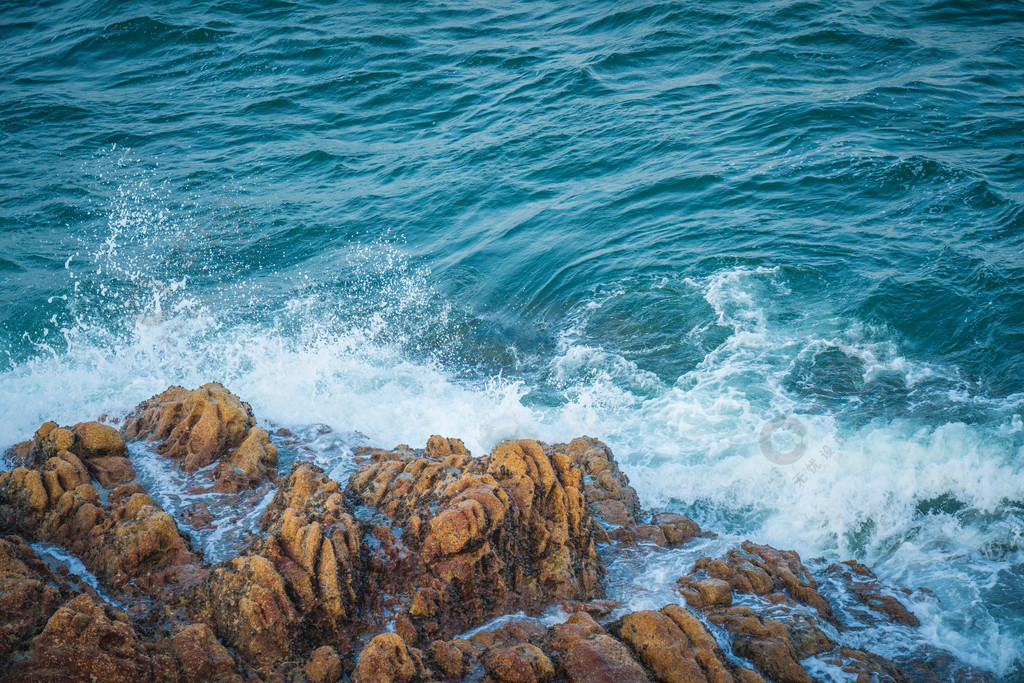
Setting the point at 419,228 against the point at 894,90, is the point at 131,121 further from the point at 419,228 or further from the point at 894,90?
the point at 894,90

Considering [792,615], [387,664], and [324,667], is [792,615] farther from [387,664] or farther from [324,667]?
[324,667]

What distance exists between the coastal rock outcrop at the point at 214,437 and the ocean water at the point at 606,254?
1.28ft

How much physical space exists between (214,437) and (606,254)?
7397 millimetres

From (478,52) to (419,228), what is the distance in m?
8.06

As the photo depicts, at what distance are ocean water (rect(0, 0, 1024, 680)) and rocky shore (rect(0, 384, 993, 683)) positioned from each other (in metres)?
0.53

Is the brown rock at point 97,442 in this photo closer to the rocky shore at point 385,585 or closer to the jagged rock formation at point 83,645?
the rocky shore at point 385,585

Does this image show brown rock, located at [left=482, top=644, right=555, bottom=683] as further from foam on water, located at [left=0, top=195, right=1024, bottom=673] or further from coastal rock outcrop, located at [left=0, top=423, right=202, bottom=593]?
coastal rock outcrop, located at [left=0, top=423, right=202, bottom=593]

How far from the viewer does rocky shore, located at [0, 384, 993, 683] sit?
416 centimetres

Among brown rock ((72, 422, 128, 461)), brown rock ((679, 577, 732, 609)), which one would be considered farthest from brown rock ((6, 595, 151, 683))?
brown rock ((679, 577, 732, 609))

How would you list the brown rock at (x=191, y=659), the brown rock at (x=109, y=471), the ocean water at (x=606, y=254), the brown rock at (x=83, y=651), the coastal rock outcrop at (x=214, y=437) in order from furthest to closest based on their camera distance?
the ocean water at (x=606, y=254), the coastal rock outcrop at (x=214, y=437), the brown rock at (x=109, y=471), the brown rock at (x=191, y=659), the brown rock at (x=83, y=651)

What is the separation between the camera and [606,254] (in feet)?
39.0

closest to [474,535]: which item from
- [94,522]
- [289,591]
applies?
[289,591]

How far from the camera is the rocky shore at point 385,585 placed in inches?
164

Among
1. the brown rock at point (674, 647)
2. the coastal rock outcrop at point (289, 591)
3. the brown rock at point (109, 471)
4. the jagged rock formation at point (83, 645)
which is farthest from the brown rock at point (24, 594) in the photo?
the brown rock at point (674, 647)
